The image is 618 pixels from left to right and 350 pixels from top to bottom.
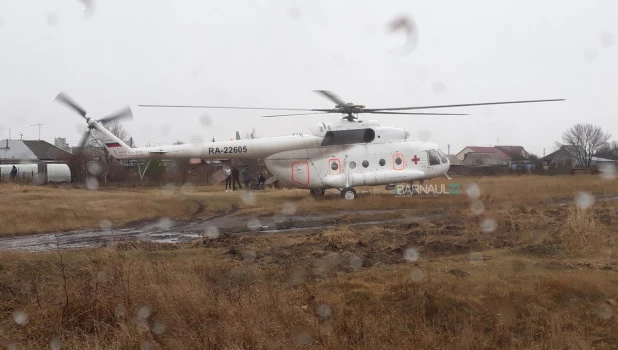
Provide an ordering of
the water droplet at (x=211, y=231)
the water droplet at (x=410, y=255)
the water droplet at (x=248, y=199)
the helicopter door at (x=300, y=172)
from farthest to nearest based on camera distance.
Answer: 1. the helicopter door at (x=300, y=172)
2. the water droplet at (x=248, y=199)
3. the water droplet at (x=211, y=231)
4. the water droplet at (x=410, y=255)

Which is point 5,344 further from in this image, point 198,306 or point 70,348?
point 198,306

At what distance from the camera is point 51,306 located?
256 inches

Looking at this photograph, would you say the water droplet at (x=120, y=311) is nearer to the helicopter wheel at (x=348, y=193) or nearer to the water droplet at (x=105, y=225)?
the water droplet at (x=105, y=225)

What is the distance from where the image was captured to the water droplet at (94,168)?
146 feet

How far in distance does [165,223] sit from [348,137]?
388 inches

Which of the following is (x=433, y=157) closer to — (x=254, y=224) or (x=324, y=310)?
(x=254, y=224)

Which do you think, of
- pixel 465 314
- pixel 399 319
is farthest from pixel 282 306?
pixel 465 314

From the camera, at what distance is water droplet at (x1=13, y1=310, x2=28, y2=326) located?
631 centimetres

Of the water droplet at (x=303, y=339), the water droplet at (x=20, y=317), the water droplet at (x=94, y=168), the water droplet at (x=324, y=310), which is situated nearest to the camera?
the water droplet at (x=303, y=339)

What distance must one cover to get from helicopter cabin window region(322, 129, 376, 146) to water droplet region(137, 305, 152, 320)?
17793 mm

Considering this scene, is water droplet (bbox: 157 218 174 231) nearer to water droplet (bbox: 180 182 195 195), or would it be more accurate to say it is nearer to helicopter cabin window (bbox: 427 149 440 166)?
water droplet (bbox: 180 182 195 195)

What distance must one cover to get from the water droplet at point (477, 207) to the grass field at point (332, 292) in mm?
3572

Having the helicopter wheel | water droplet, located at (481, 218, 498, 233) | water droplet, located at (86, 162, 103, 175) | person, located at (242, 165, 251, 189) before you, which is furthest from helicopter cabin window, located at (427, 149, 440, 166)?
water droplet, located at (86, 162, 103, 175)

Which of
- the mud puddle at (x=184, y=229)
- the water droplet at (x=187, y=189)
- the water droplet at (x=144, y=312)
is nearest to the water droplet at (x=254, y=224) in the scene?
the mud puddle at (x=184, y=229)
